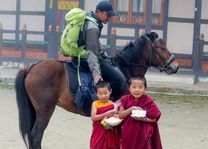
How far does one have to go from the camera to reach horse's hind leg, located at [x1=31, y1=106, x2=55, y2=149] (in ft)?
22.1

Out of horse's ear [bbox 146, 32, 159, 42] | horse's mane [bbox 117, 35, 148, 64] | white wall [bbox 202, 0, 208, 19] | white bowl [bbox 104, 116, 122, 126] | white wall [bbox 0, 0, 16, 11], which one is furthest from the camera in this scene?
white wall [bbox 0, 0, 16, 11]

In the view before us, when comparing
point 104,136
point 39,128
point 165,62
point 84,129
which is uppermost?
point 165,62

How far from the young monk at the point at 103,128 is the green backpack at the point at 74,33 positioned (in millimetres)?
1078

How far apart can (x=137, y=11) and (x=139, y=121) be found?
11046 millimetres

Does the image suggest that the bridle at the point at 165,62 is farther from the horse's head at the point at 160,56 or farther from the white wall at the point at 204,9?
the white wall at the point at 204,9

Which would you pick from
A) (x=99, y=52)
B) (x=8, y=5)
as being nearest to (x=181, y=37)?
(x=8, y=5)

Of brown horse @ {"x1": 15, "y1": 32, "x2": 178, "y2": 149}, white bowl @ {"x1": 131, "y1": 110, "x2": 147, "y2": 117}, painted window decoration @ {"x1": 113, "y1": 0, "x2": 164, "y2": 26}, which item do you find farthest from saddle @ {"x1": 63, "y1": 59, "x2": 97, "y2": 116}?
painted window decoration @ {"x1": 113, "y1": 0, "x2": 164, "y2": 26}

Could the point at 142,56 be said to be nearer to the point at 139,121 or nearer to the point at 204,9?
the point at 139,121

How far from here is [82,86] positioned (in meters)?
6.75

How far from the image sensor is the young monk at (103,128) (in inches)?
226

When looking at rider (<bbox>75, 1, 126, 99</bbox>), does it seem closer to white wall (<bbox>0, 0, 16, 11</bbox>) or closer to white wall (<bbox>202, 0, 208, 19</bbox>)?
white wall (<bbox>202, 0, 208, 19</bbox>)

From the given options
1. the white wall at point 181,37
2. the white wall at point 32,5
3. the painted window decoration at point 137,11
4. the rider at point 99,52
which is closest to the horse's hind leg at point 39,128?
the rider at point 99,52

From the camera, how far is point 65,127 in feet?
30.6

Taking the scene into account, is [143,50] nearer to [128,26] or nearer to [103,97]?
[103,97]
